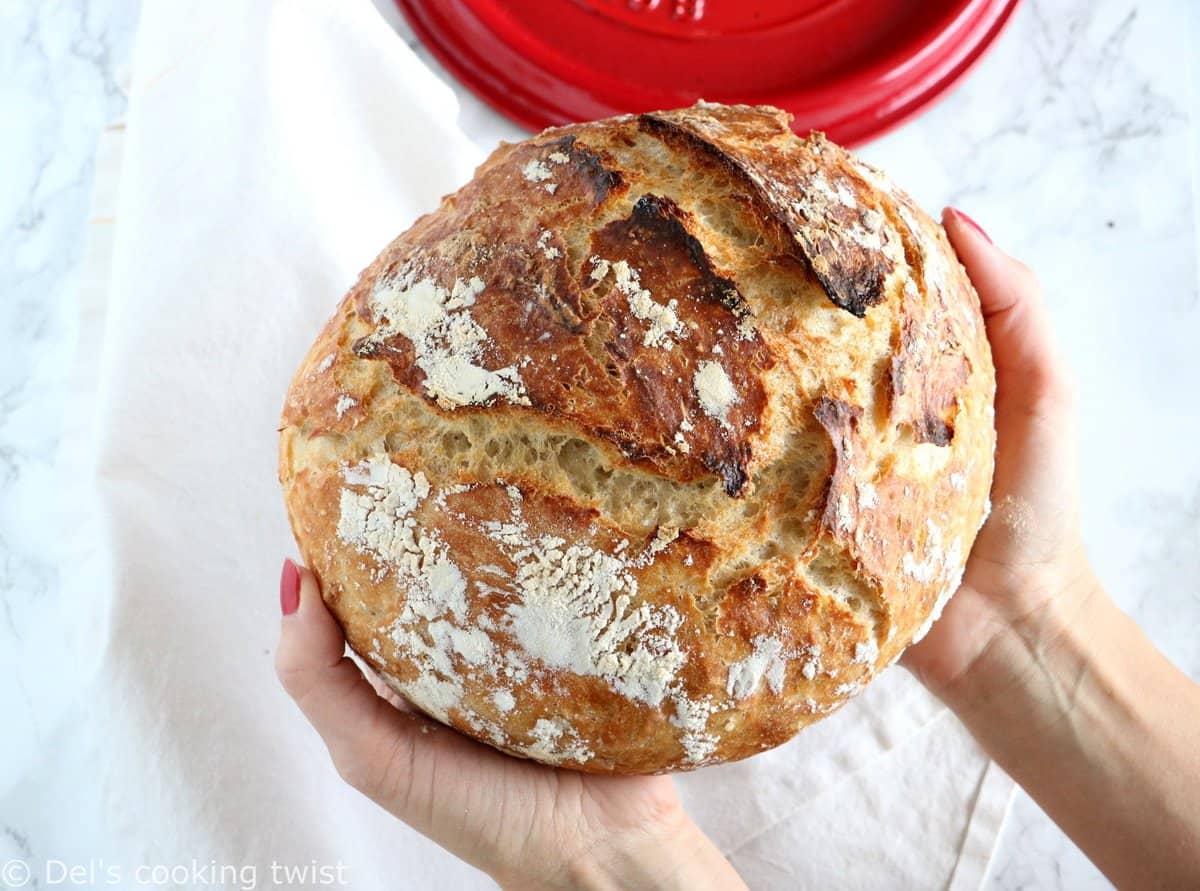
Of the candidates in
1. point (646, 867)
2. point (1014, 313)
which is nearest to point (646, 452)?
point (646, 867)

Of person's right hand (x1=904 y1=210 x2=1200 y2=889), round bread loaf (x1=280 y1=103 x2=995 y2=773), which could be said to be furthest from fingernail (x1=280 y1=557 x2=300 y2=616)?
person's right hand (x1=904 y1=210 x2=1200 y2=889)

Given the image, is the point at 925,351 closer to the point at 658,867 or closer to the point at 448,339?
the point at 448,339

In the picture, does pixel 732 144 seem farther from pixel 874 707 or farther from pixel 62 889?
pixel 62 889

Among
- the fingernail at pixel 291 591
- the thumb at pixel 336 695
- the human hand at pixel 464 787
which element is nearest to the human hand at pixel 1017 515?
the human hand at pixel 464 787

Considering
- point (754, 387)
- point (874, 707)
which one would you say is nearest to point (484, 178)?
point (754, 387)

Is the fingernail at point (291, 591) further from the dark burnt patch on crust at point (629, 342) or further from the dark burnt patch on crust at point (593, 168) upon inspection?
the dark burnt patch on crust at point (593, 168)

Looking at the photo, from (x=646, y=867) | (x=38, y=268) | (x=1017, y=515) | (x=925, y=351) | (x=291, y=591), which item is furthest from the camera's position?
(x=38, y=268)
